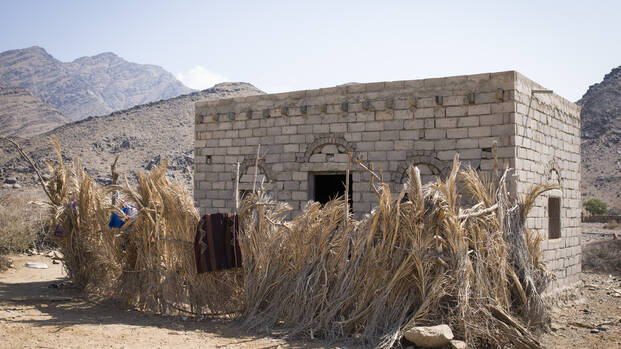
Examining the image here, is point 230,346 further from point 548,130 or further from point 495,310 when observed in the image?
point 548,130

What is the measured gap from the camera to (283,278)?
6.74 m

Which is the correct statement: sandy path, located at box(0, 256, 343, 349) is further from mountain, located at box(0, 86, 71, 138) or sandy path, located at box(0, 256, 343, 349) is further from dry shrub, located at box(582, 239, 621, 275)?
mountain, located at box(0, 86, 71, 138)

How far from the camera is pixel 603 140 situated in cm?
4241

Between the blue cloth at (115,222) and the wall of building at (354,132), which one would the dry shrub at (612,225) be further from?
the blue cloth at (115,222)

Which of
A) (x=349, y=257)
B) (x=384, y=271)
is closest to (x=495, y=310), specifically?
(x=384, y=271)

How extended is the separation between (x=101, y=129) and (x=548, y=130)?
35603 millimetres

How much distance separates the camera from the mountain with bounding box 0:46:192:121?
9875 cm

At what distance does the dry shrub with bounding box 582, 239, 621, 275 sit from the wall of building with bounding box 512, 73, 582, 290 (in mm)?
3922

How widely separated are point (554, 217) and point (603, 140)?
120 ft

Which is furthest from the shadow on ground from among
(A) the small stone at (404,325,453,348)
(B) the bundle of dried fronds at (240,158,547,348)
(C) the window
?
(C) the window

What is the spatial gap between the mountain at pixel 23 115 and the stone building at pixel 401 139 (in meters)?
47.9

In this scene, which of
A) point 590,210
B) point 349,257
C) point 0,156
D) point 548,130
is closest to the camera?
point 349,257

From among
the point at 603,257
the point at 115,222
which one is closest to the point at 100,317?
the point at 115,222

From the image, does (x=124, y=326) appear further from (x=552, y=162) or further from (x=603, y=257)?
(x=603, y=257)
